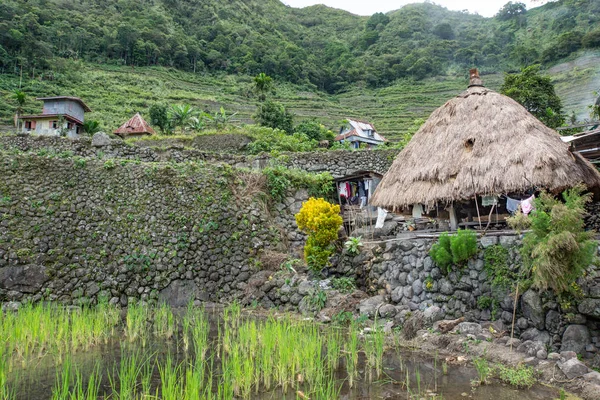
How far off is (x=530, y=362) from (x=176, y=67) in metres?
50.8

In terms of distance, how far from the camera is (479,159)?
290 inches

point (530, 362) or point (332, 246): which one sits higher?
point (332, 246)

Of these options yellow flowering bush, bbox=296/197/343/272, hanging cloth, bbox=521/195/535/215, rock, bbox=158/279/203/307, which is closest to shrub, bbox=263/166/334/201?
yellow flowering bush, bbox=296/197/343/272

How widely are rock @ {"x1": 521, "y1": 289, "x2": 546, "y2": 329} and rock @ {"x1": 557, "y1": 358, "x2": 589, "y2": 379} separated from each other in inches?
35.5

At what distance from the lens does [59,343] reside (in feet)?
16.6

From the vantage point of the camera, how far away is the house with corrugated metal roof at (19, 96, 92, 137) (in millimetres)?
22344

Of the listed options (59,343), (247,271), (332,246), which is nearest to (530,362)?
(332,246)

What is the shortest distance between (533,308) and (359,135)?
23.0m

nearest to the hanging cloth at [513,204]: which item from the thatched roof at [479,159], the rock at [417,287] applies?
the thatched roof at [479,159]

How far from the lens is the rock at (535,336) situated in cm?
536

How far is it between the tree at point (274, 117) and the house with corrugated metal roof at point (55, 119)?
11.7 meters

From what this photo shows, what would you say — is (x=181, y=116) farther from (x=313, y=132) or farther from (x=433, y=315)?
(x=433, y=315)

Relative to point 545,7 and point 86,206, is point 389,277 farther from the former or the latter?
point 545,7

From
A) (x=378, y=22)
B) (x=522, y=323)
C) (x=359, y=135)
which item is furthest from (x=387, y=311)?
(x=378, y=22)
